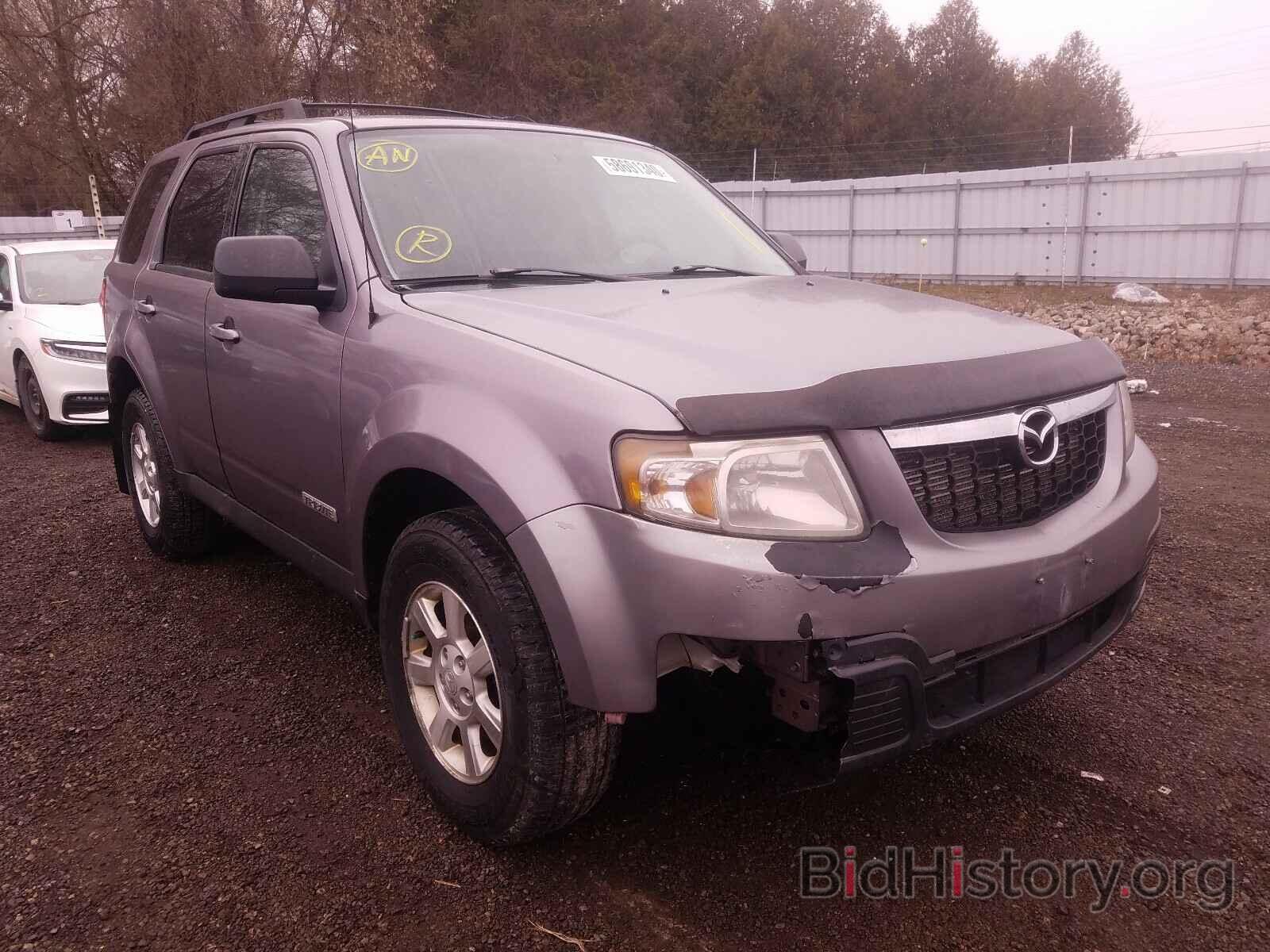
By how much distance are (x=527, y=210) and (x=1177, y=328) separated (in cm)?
1158

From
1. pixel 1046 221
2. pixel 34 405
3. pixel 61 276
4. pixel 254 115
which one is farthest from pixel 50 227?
pixel 254 115

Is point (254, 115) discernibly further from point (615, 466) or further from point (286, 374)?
point (615, 466)

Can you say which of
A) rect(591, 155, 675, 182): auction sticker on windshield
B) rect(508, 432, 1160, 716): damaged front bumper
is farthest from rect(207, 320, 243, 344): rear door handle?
rect(508, 432, 1160, 716): damaged front bumper

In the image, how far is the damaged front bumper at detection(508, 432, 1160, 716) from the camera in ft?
6.11

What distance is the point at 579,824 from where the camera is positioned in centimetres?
251

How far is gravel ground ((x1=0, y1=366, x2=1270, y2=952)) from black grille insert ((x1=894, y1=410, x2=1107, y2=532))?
587 mm

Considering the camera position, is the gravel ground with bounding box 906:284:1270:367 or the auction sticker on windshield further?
the gravel ground with bounding box 906:284:1270:367

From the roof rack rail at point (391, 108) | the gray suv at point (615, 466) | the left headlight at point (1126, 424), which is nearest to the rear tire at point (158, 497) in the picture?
the gray suv at point (615, 466)

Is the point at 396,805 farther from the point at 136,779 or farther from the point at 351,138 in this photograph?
the point at 351,138

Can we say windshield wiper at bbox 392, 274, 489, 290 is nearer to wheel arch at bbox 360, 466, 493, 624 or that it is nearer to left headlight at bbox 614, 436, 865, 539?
wheel arch at bbox 360, 466, 493, 624

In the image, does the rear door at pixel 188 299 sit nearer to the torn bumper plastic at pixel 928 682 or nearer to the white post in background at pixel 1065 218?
the torn bumper plastic at pixel 928 682

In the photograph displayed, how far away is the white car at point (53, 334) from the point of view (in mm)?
7395

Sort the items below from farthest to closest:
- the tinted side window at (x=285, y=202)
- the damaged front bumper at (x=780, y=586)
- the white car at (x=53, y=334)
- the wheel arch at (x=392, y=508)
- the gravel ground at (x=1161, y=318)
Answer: the gravel ground at (x=1161, y=318) → the white car at (x=53, y=334) → the tinted side window at (x=285, y=202) → the wheel arch at (x=392, y=508) → the damaged front bumper at (x=780, y=586)

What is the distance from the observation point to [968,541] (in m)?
2.06
